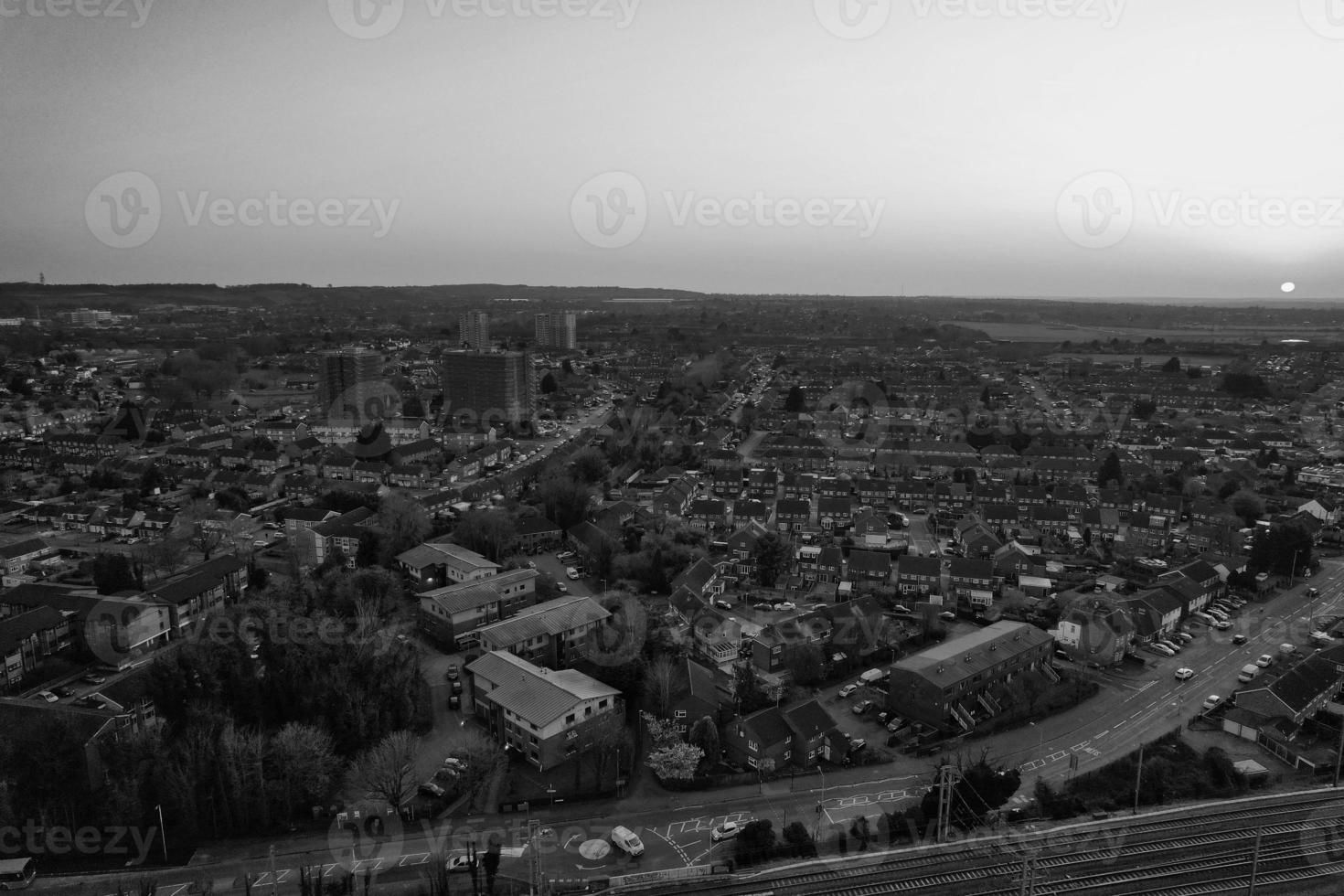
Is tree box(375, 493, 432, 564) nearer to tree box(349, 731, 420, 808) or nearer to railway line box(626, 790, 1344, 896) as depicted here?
tree box(349, 731, 420, 808)

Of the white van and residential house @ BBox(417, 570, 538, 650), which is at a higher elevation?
residential house @ BBox(417, 570, 538, 650)

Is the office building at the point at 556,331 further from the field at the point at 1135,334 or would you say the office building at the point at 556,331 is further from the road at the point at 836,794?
the road at the point at 836,794

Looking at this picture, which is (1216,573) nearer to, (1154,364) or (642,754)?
(642,754)

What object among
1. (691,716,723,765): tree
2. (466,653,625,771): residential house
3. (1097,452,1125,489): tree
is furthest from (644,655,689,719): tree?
(1097,452,1125,489): tree

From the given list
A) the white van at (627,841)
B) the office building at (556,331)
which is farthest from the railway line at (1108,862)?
the office building at (556,331)

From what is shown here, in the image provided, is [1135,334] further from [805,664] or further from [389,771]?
[389,771]

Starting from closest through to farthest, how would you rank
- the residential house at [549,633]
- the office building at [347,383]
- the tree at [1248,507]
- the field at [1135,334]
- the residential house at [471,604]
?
the residential house at [549,633], the residential house at [471,604], the tree at [1248,507], the office building at [347,383], the field at [1135,334]

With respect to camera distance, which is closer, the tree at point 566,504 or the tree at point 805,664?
the tree at point 805,664
